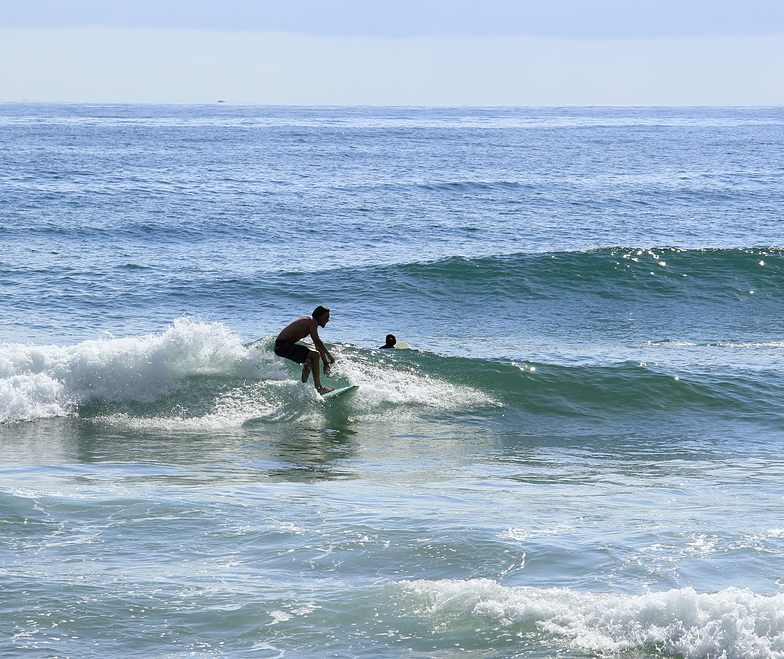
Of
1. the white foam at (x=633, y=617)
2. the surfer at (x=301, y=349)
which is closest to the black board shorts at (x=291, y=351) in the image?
the surfer at (x=301, y=349)

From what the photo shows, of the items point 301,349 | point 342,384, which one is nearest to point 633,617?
point 301,349

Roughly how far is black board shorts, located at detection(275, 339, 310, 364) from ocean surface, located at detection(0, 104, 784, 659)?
0.59 m

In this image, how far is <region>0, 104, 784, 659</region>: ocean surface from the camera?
473cm

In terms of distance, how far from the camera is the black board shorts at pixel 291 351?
11.4 meters

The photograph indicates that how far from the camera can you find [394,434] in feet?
34.2

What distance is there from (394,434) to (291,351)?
85.1 inches

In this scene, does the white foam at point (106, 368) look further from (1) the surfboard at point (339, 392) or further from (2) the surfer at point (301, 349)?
(1) the surfboard at point (339, 392)

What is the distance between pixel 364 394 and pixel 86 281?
Answer: 34.5 ft

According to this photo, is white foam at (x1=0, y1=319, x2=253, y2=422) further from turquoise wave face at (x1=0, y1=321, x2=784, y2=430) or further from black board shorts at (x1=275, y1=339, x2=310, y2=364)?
black board shorts at (x1=275, y1=339, x2=310, y2=364)

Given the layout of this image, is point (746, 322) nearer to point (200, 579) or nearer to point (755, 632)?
point (755, 632)

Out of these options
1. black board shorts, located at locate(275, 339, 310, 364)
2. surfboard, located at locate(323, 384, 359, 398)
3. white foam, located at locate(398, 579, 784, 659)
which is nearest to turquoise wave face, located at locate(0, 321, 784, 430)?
surfboard, located at locate(323, 384, 359, 398)

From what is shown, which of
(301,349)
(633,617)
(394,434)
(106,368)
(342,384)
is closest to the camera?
(633,617)

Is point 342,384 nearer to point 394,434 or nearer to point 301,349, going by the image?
point 301,349

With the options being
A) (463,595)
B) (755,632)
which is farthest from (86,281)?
→ (755,632)
